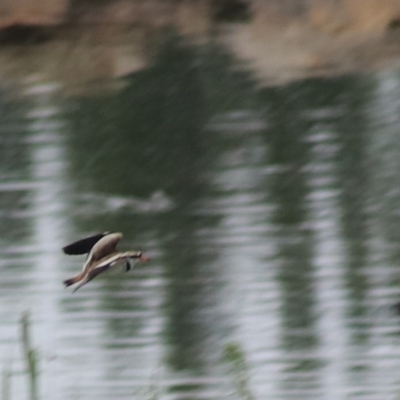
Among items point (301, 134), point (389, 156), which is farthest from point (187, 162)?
point (389, 156)

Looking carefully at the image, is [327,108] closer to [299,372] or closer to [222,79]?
[222,79]

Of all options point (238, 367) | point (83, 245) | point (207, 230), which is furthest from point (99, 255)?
point (238, 367)

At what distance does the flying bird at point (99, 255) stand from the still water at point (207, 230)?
0.02 metres

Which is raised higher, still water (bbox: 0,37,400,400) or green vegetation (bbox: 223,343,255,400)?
still water (bbox: 0,37,400,400)

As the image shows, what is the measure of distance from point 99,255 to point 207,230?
197mm

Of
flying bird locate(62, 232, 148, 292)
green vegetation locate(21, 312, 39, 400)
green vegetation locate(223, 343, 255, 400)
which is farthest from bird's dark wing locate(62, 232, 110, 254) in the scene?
green vegetation locate(223, 343, 255, 400)

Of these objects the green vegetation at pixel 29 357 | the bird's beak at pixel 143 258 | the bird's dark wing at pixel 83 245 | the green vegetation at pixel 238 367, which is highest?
the bird's dark wing at pixel 83 245

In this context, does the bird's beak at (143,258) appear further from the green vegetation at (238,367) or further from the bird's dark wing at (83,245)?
the green vegetation at (238,367)

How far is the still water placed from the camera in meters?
1.23

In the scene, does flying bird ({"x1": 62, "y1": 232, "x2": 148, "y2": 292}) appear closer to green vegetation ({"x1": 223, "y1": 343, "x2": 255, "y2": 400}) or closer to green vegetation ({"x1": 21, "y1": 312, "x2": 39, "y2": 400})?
green vegetation ({"x1": 21, "y1": 312, "x2": 39, "y2": 400})

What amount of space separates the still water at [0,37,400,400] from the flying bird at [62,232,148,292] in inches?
0.6

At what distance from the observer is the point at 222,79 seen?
1350 millimetres

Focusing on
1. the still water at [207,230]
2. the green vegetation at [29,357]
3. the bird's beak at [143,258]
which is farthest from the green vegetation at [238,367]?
the green vegetation at [29,357]

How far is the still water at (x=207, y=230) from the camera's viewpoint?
1227 millimetres
